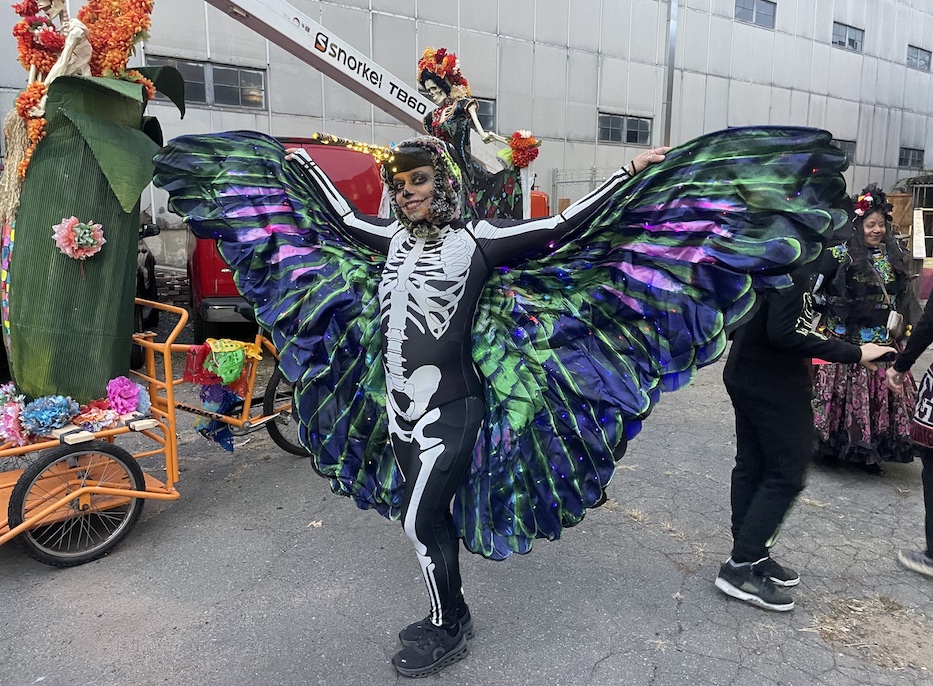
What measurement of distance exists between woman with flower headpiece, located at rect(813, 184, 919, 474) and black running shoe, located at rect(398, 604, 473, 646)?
10.2ft

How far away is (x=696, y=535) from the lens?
3.69 m

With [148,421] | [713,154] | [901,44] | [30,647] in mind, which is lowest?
[30,647]

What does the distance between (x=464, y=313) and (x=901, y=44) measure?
2779 cm

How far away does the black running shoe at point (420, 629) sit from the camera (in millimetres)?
2621

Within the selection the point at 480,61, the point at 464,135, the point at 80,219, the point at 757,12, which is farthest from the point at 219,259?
the point at 757,12

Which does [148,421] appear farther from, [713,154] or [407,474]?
[713,154]

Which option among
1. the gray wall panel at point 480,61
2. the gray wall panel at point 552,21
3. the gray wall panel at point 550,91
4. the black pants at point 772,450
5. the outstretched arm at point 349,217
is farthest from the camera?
the gray wall panel at point 550,91

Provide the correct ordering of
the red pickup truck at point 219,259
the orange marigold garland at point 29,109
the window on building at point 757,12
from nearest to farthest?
the orange marigold garland at point 29,109, the red pickup truck at point 219,259, the window on building at point 757,12

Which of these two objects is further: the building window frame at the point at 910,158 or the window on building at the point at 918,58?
the building window frame at the point at 910,158

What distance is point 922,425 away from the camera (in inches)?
125

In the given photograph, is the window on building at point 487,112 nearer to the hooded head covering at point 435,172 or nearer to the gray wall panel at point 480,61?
the gray wall panel at point 480,61

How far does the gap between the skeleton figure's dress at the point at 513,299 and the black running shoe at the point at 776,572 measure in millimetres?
1086

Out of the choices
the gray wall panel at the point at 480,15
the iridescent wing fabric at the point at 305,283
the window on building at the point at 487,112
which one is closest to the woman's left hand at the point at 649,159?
the iridescent wing fabric at the point at 305,283

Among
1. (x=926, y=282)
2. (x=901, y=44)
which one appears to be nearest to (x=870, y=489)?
(x=926, y=282)
